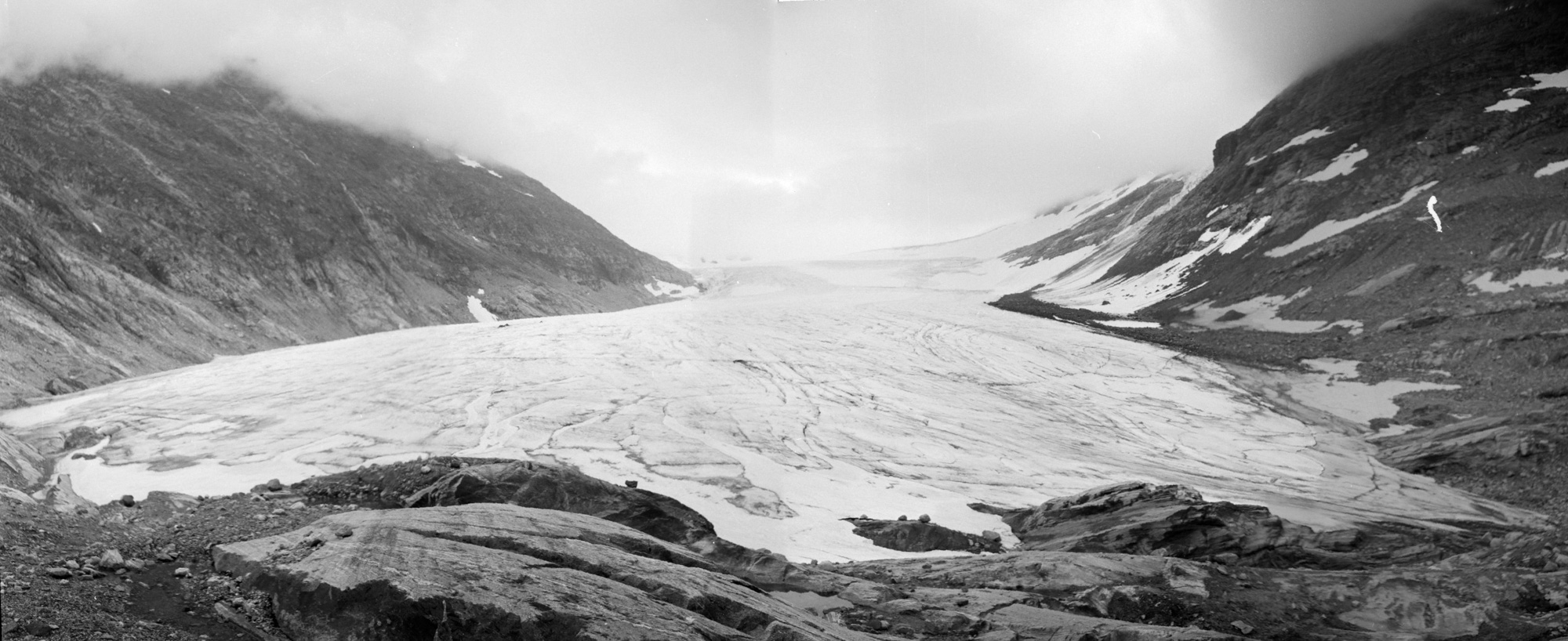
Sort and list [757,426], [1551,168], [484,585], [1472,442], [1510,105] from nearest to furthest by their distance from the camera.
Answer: [484,585] < [1472,442] < [757,426] < [1551,168] < [1510,105]

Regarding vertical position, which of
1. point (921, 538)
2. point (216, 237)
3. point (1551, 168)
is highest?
point (1551, 168)

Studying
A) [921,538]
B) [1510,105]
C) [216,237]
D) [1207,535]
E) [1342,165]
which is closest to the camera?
[1207,535]

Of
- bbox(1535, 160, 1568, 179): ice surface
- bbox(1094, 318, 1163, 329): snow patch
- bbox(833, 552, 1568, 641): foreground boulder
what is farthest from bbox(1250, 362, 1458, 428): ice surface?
bbox(1535, 160, 1568, 179): ice surface

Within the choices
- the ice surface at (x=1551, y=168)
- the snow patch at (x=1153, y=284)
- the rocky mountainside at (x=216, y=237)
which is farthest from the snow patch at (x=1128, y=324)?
the rocky mountainside at (x=216, y=237)

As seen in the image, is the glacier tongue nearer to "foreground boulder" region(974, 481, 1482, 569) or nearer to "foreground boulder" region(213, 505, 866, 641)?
"foreground boulder" region(974, 481, 1482, 569)

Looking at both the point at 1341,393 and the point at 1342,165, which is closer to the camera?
the point at 1341,393

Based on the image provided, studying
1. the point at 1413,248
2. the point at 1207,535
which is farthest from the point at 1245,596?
the point at 1413,248

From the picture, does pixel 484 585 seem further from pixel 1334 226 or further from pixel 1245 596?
pixel 1334 226
